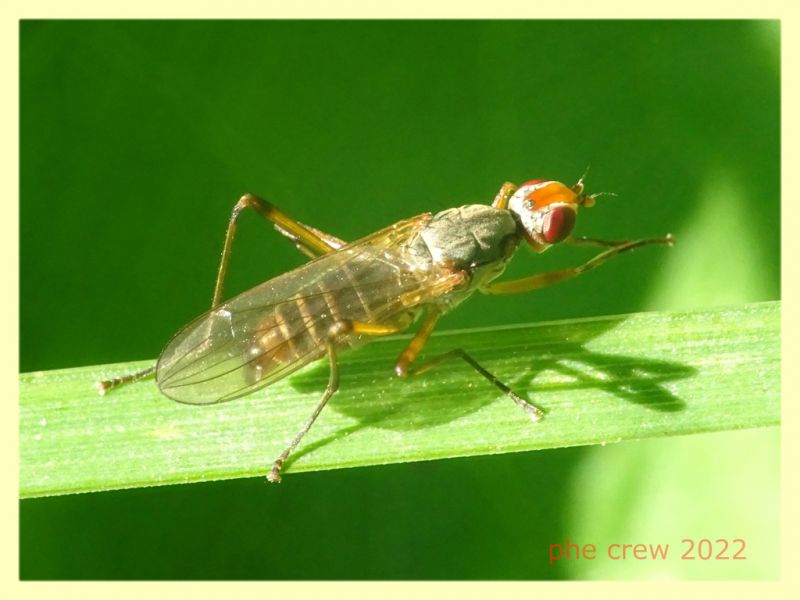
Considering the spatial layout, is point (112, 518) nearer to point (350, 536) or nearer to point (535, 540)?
point (350, 536)

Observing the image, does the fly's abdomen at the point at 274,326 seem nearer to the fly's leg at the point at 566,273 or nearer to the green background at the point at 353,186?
the green background at the point at 353,186

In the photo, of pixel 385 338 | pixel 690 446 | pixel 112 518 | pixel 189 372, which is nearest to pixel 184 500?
pixel 112 518

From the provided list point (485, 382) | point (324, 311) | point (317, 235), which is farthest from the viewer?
point (317, 235)

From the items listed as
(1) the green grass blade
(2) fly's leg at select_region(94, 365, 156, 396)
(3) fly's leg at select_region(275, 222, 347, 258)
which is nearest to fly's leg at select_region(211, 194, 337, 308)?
(3) fly's leg at select_region(275, 222, 347, 258)

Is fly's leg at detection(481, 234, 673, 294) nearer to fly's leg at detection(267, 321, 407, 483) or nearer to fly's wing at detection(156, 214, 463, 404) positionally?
fly's wing at detection(156, 214, 463, 404)

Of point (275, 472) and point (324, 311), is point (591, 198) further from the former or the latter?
point (275, 472)

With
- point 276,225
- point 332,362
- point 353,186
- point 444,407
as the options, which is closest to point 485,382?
point 444,407

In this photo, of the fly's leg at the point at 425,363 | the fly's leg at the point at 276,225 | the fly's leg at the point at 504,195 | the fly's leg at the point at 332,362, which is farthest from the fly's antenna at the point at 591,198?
the fly's leg at the point at 276,225
